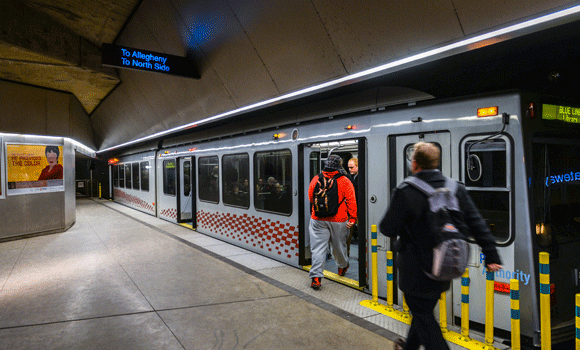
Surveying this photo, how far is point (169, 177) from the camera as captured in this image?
1107 centimetres

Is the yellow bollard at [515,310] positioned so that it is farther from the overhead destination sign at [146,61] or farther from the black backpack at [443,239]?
the overhead destination sign at [146,61]

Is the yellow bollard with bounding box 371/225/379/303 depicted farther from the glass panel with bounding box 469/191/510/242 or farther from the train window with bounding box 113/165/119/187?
the train window with bounding box 113/165/119/187

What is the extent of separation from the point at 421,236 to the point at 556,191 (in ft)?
6.62

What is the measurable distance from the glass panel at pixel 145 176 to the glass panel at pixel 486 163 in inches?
473

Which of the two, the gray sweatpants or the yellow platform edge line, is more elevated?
the gray sweatpants

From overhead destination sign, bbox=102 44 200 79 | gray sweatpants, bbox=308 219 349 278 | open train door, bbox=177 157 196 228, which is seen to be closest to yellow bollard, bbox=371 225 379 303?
gray sweatpants, bbox=308 219 349 278

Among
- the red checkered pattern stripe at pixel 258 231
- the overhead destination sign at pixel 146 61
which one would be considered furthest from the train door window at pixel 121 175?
the overhead destination sign at pixel 146 61

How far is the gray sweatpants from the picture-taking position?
4434mm

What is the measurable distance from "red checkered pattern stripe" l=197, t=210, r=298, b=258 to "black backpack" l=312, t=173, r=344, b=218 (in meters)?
1.12

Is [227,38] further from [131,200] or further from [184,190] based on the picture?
[131,200]

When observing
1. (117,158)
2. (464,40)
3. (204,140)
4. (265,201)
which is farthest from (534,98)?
(117,158)

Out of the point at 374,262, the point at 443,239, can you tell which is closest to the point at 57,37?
the point at 374,262

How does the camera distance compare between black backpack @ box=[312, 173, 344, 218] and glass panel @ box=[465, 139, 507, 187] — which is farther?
black backpack @ box=[312, 173, 344, 218]

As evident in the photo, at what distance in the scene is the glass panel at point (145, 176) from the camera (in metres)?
13.2
